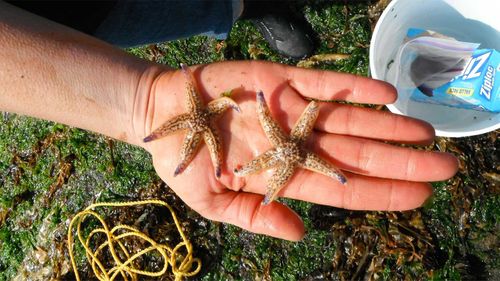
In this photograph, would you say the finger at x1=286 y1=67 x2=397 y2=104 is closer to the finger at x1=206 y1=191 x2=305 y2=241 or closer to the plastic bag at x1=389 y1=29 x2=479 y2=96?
the finger at x1=206 y1=191 x2=305 y2=241

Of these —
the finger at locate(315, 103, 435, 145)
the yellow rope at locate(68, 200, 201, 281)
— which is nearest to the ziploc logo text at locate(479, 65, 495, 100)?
the finger at locate(315, 103, 435, 145)

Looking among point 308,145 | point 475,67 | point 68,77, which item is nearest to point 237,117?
point 308,145

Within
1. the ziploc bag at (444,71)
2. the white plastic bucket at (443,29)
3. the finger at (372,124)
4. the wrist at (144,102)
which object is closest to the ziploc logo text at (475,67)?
the ziploc bag at (444,71)

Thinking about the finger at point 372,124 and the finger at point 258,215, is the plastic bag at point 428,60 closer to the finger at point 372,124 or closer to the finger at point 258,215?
the finger at point 372,124

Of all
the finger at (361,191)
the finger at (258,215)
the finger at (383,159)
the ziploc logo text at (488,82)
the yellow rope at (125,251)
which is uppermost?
the ziploc logo text at (488,82)

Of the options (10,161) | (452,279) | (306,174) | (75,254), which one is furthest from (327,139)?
(10,161)

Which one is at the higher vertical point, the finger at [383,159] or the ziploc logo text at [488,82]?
the ziploc logo text at [488,82]

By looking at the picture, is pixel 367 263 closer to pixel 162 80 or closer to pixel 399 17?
pixel 399 17

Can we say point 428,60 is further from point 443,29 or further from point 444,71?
point 443,29
